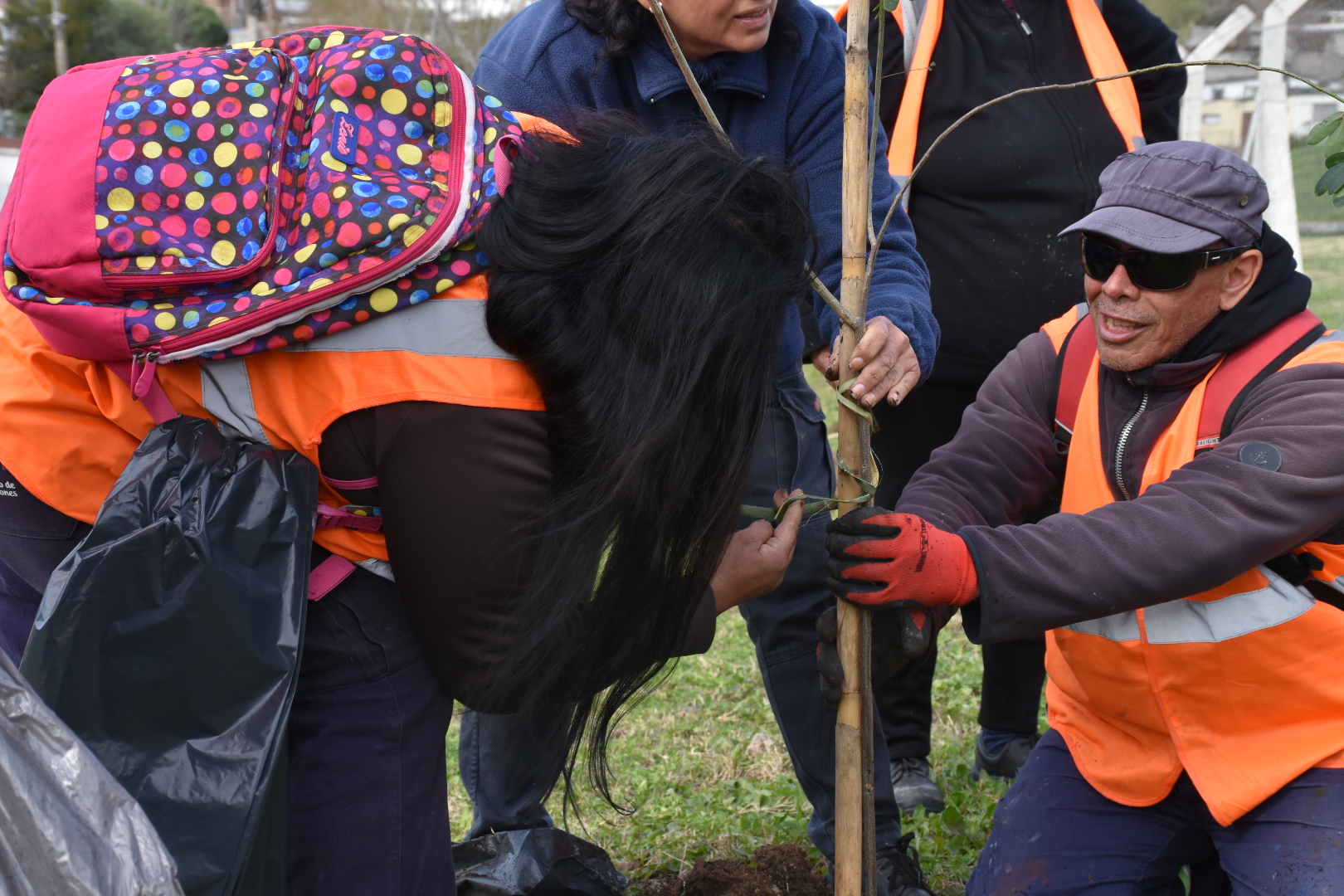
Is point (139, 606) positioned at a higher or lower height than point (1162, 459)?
higher

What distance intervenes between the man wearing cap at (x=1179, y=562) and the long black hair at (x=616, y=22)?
897 millimetres

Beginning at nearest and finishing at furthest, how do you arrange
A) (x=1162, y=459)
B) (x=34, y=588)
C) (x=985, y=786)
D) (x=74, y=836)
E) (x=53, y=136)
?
1. (x=74, y=836)
2. (x=53, y=136)
3. (x=34, y=588)
4. (x=1162, y=459)
5. (x=985, y=786)

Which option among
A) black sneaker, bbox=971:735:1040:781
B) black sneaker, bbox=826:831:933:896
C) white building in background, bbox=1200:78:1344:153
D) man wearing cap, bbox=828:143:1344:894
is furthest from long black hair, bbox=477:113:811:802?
white building in background, bbox=1200:78:1344:153

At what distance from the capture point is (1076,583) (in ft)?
6.04

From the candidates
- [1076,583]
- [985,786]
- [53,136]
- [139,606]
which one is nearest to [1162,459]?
[1076,583]

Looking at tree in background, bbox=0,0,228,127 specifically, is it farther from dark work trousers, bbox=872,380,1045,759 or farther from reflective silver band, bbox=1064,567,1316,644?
reflective silver band, bbox=1064,567,1316,644

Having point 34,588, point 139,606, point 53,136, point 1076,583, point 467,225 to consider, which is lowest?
point 1076,583

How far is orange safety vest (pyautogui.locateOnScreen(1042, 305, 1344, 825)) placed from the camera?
1.88 metres

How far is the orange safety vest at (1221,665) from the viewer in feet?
6.15

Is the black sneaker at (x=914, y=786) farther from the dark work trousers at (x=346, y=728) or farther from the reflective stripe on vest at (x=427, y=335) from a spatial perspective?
the reflective stripe on vest at (x=427, y=335)

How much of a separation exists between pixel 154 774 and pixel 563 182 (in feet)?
2.96

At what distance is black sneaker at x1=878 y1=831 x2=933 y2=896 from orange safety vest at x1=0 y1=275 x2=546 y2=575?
54.9 inches

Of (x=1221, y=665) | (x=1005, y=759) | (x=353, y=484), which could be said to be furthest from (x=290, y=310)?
(x=1005, y=759)

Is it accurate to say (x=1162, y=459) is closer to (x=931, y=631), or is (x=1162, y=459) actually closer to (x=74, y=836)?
(x=931, y=631)
